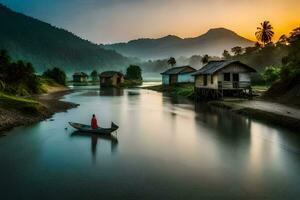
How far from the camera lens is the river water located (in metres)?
16.5

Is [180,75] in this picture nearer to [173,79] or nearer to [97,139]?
[173,79]

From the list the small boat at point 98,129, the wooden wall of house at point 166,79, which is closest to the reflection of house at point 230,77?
the small boat at point 98,129

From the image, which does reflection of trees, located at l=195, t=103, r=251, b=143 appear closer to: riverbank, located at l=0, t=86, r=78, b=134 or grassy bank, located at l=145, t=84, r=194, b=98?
riverbank, located at l=0, t=86, r=78, b=134

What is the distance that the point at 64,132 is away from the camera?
3241 centimetres

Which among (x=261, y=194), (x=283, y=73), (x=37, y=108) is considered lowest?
(x=261, y=194)

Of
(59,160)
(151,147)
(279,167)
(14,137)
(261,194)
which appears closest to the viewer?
(261,194)

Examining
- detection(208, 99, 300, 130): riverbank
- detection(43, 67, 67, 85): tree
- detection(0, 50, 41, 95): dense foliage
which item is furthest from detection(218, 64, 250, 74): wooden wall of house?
detection(43, 67, 67, 85): tree

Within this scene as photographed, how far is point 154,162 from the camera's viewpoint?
2195cm

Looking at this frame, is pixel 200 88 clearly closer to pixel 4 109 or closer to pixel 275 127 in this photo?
pixel 275 127

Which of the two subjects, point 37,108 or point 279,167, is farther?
point 37,108

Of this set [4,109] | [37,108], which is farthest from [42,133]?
[37,108]

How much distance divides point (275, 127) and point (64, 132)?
20.7 meters

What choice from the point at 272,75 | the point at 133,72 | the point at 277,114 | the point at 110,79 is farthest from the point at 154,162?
the point at 133,72

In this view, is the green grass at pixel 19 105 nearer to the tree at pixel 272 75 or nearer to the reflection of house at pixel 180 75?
the tree at pixel 272 75
